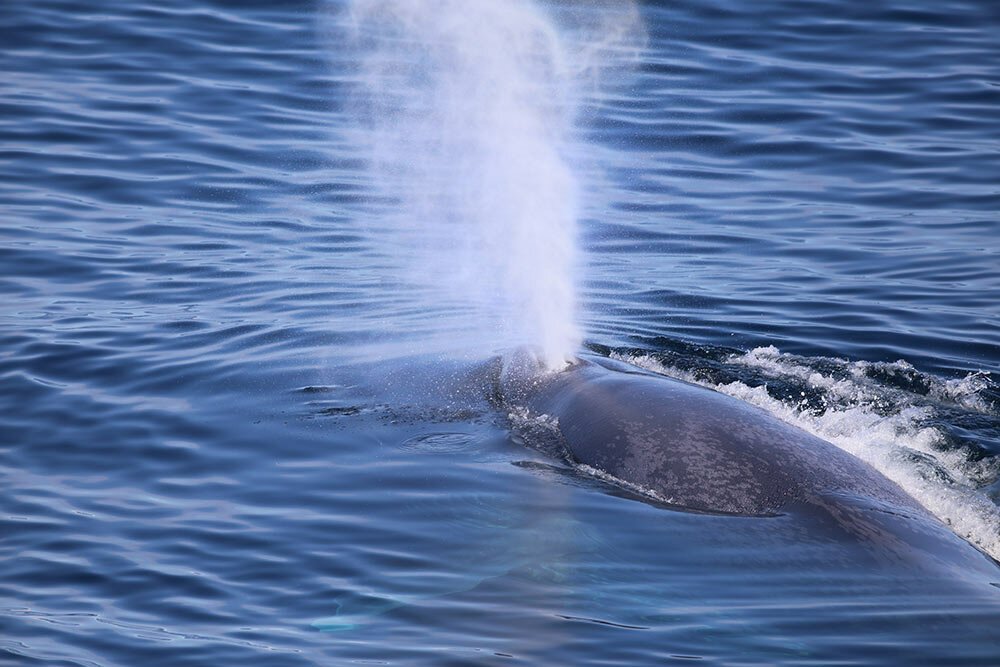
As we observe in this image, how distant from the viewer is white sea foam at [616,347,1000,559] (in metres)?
9.59

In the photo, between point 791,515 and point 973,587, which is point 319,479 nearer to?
point 791,515

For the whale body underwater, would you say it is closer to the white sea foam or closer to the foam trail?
the white sea foam

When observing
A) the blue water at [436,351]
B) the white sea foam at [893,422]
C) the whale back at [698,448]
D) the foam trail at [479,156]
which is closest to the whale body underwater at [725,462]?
the whale back at [698,448]

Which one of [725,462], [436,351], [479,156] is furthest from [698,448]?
[479,156]

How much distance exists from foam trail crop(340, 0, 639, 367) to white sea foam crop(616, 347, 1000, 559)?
6.52 feet

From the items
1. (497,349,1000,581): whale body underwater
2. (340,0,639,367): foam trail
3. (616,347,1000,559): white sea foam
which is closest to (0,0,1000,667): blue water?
(616,347,1000,559): white sea foam

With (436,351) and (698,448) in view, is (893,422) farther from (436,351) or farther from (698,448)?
(436,351)

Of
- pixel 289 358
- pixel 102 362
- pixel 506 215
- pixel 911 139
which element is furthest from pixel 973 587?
pixel 911 139

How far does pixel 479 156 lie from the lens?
26859 millimetres

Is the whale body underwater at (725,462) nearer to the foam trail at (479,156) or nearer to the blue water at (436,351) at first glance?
the blue water at (436,351)

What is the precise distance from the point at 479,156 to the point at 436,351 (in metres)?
14.2

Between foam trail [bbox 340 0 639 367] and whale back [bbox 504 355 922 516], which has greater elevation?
foam trail [bbox 340 0 639 367]

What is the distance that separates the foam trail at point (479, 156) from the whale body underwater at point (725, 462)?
133 centimetres

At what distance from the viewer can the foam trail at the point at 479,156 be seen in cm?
1548
